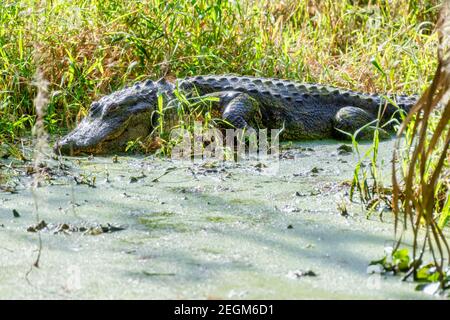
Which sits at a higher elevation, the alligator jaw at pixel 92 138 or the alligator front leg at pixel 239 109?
the alligator front leg at pixel 239 109

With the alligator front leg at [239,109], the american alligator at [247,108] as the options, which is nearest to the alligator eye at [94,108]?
the american alligator at [247,108]

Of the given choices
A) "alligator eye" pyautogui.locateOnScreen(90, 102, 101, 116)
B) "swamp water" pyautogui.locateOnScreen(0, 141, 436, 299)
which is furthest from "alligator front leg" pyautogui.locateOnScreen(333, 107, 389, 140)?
"alligator eye" pyautogui.locateOnScreen(90, 102, 101, 116)

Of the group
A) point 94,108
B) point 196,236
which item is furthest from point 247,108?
point 196,236

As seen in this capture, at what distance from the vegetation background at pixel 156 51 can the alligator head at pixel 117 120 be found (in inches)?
8.7

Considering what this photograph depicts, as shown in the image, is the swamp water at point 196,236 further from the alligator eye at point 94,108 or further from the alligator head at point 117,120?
the alligator eye at point 94,108

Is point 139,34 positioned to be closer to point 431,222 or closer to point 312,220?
point 312,220

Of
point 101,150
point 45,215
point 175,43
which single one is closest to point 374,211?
point 45,215

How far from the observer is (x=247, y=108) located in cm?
675

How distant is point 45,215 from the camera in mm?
4262

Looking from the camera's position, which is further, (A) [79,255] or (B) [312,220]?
(B) [312,220]

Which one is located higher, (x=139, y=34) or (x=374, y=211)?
(x=139, y=34)

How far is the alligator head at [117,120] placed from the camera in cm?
632

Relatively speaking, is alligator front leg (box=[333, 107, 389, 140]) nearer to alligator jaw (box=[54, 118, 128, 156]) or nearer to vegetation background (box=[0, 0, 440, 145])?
vegetation background (box=[0, 0, 440, 145])

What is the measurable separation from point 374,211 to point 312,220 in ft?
1.07
